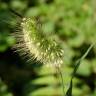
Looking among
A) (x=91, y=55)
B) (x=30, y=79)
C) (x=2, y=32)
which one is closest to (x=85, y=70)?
(x=91, y=55)

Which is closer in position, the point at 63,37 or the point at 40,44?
the point at 40,44

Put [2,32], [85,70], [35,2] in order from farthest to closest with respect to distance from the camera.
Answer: [35,2] < [85,70] < [2,32]

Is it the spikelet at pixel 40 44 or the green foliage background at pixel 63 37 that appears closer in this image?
the spikelet at pixel 40 44

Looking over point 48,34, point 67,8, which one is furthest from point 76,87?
point 48,34

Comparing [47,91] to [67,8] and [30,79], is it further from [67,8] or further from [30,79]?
[67,8]

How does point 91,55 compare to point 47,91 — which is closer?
point 47,91

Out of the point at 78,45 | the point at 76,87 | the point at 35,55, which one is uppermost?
the point at 35,55

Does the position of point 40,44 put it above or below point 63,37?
above

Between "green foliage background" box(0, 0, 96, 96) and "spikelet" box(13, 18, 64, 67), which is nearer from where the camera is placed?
"spikelet" box(13, 18, 64, 67)

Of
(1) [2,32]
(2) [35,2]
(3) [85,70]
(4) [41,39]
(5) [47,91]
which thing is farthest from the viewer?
(2) [35,2]

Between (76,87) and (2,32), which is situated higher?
(2,32)
